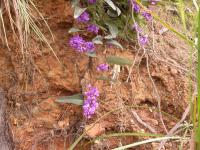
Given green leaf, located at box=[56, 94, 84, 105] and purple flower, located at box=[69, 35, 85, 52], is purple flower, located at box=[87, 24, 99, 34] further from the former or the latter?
green leaf, located at box=[56, 94, 84, 105]

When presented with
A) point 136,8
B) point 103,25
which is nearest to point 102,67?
point 103,25

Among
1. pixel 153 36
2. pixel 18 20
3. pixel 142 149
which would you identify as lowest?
pixel 142 149

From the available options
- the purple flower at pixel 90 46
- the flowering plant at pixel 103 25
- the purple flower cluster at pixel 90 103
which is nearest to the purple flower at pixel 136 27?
the flowering plant at pixel 103 25

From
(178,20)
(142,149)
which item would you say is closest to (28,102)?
(142,149)

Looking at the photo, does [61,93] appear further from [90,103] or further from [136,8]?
[136,8]

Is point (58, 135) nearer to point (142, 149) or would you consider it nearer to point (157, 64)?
point (142, 149)

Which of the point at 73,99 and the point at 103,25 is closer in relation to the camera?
the point at 73,99
